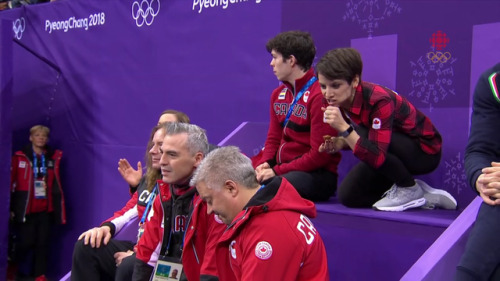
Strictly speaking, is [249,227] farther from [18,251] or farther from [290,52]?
[18,251]

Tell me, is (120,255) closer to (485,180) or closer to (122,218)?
Result: (122,218)

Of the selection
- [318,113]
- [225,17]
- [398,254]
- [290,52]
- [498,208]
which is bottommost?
[398,254]

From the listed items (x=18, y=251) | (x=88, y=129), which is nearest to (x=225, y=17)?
(x=88, y=129)

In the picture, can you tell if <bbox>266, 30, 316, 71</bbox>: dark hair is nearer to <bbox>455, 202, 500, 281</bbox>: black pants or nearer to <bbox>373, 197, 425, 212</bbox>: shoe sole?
<bbox>373, 197, 425, 212</bbox>: shoe sole

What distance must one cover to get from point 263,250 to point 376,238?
2.90 ft

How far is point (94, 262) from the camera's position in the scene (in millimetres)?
2664

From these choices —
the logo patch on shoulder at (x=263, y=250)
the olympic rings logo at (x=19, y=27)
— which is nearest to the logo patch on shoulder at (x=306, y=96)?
the logo patch on shoulder at (x=263, y=250)

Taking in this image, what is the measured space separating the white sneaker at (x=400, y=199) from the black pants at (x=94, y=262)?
1.31m

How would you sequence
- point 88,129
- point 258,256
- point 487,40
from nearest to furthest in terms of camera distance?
point 258,256 → point 487,40 → point 88,129

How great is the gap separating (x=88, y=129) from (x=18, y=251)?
4.40 ft

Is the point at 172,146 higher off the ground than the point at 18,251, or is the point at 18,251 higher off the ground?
the point at 172,146

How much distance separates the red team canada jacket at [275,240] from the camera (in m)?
1.48

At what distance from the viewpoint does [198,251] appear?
6.86 ft

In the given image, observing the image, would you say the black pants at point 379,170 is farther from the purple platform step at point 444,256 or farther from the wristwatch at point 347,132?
the purple platform step at point 444,256
